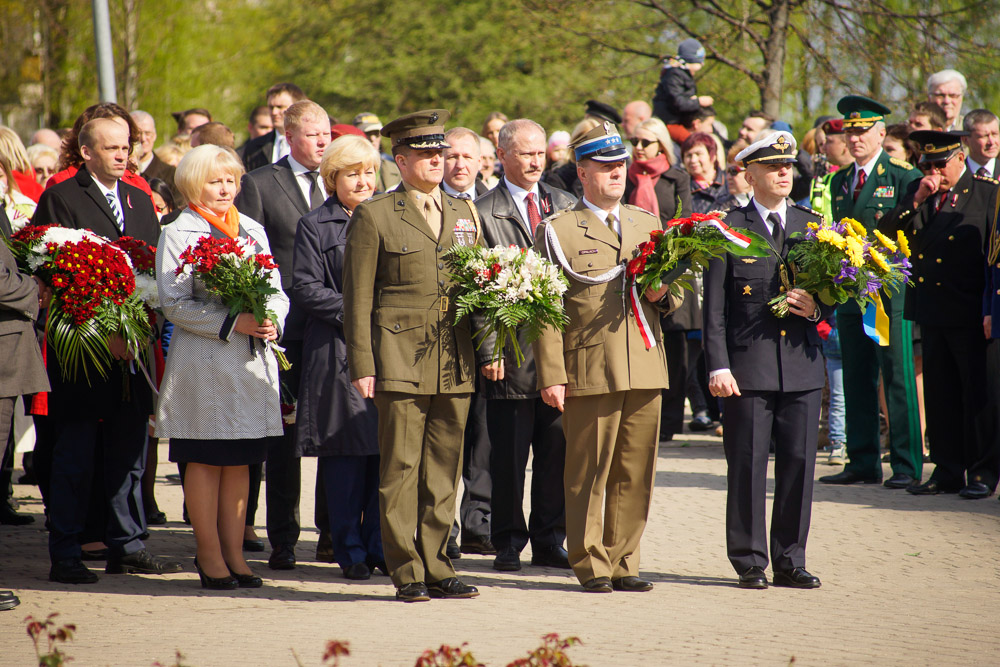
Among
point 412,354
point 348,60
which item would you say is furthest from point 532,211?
point 348,60

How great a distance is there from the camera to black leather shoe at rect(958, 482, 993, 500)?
849 cm

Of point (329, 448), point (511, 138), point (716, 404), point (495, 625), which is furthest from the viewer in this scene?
point (716, 404)

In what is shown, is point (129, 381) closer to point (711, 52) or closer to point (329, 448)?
point (329, 448)

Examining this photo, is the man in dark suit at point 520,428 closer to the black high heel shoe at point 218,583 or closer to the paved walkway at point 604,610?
the paved walkway at point 604,610

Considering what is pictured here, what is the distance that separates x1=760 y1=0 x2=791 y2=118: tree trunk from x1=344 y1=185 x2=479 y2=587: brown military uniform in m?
12.7

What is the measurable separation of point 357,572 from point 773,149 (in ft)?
10.6

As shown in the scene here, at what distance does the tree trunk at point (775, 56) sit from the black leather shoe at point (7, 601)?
554 inches

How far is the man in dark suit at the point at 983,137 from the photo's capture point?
9.34 meters

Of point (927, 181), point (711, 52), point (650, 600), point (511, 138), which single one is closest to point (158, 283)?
point (511, 138)

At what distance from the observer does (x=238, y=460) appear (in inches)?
250

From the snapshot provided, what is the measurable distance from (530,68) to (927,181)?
20799 millimetres

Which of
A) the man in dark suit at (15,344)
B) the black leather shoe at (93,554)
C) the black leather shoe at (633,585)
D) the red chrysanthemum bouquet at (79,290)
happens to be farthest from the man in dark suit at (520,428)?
the man in dark suit at (15,344)

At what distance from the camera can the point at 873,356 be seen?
30.2ft

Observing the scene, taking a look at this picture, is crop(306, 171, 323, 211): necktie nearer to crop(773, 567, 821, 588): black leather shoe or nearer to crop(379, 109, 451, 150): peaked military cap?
crop(379, 109, 451, 150): peaked military cap
